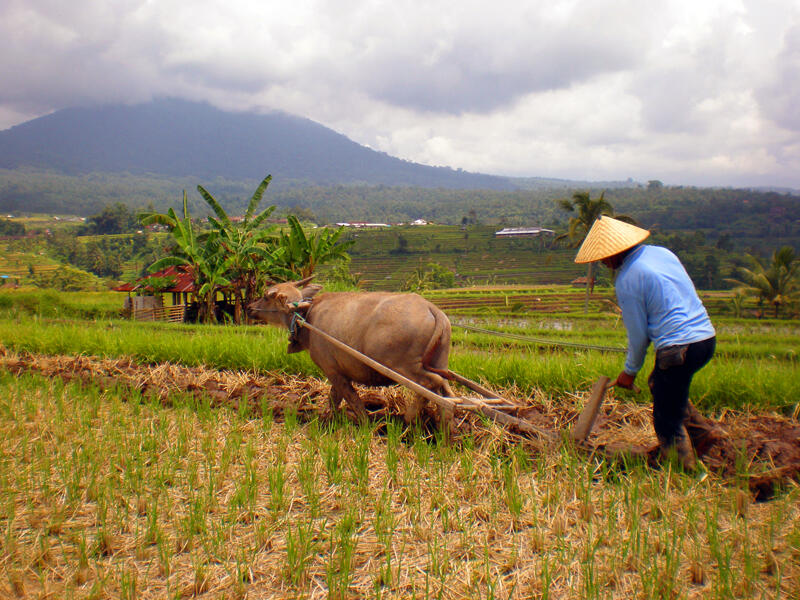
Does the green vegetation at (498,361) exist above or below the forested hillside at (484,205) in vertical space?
below

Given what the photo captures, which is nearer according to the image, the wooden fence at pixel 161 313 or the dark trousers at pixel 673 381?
the dark trousers at pixel 673 381

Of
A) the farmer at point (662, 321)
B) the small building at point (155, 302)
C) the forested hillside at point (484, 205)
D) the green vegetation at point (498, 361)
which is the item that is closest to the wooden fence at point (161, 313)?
the small building at point (155, 302)

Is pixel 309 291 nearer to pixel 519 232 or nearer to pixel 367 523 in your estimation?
pixel 367 523

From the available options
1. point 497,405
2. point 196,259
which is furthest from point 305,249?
point 497,405

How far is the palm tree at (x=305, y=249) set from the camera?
16188 millimetres

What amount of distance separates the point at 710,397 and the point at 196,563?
404 centimetres

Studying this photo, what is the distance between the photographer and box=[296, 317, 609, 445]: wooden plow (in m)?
3.24

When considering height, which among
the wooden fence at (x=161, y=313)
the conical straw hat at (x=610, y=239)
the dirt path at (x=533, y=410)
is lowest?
the wooden fence at (x=161, y=313)

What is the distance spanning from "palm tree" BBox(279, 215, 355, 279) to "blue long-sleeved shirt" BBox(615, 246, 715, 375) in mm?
13516

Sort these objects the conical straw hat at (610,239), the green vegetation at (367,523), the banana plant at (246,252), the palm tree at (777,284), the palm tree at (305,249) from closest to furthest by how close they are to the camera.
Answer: the green vegetation at (367,523) < the conical straw hat at (610,239) < the palm tree at (305,249) < the banana plant at (246,252) < the palm tree at (777,284)

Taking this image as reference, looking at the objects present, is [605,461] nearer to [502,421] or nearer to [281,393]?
[502,421]

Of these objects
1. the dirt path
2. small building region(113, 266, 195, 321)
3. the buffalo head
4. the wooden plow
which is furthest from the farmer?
small building region(113, 266, 195, 321)

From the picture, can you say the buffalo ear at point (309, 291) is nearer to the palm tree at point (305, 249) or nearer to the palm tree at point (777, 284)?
the palm tree at point (305, 249)

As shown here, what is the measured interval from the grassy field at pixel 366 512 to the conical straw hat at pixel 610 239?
1162mm
